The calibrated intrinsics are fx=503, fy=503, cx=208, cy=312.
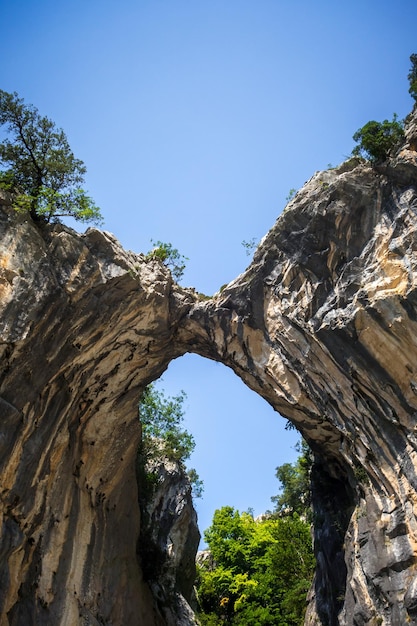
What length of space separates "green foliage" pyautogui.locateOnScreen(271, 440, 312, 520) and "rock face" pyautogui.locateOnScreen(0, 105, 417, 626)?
10.3 m

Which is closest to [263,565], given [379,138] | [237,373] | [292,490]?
[292,490]

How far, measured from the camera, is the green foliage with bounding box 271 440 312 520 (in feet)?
98.1

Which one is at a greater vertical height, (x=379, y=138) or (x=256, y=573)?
(x=379, y=138)

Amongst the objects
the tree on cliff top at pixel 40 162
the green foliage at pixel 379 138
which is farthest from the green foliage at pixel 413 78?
the tree on cliff top at pixel 40 162

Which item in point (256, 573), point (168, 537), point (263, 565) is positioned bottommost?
point (256, 573)

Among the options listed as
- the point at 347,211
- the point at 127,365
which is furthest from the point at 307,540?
the point at 347,211

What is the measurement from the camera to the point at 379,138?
622 inches

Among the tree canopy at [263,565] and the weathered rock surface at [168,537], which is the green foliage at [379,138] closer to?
the tree canopy at [263,565]

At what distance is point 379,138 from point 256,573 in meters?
21.6

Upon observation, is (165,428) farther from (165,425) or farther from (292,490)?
(292,490)

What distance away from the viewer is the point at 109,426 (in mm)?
18844

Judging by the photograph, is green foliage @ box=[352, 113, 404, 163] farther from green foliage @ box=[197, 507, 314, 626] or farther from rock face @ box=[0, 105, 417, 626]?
green foliage @ box=[197, 507, 314, 626]

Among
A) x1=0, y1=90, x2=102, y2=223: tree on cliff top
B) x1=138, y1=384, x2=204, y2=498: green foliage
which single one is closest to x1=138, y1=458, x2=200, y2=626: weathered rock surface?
x1=138, y1=384, x2=204, y2=498: green foliage

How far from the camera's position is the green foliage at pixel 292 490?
2991cm
